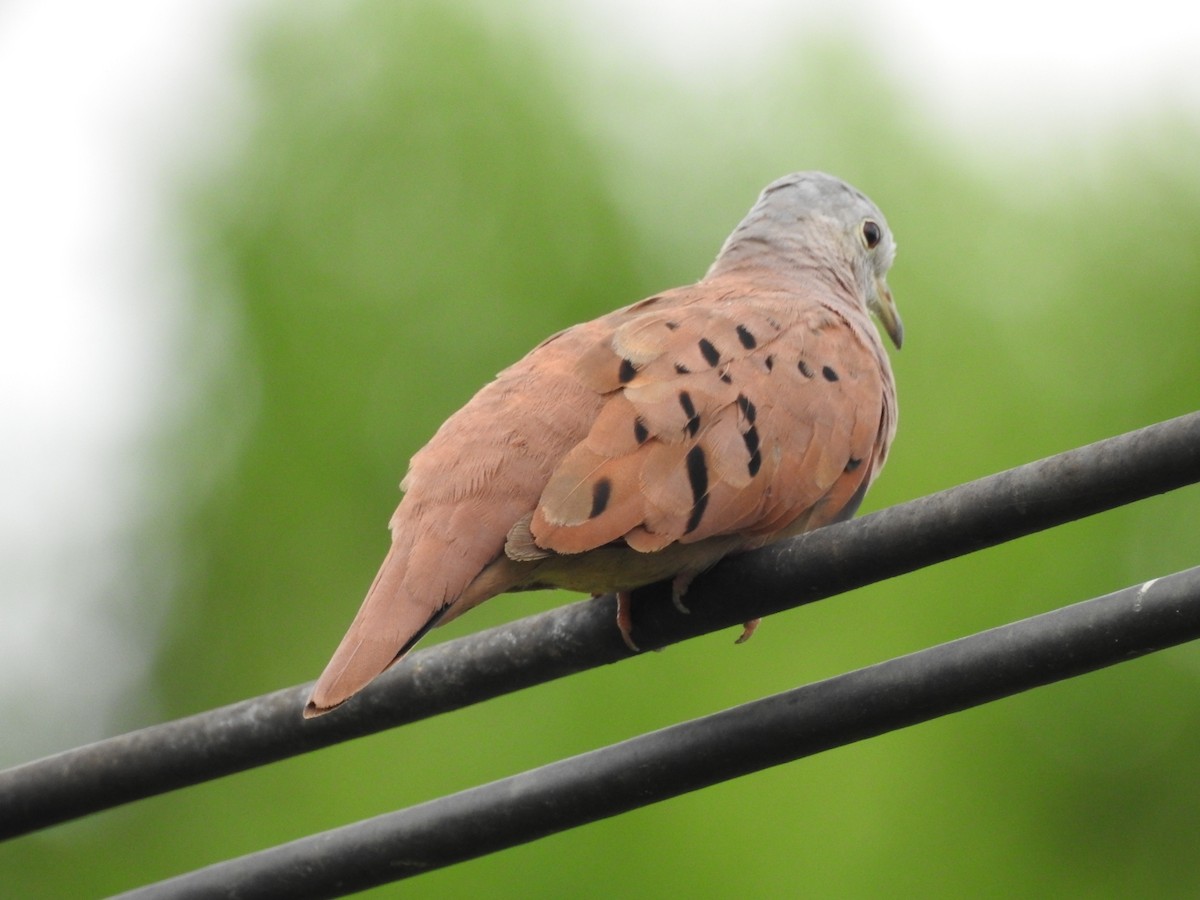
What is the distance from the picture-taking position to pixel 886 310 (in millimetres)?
5688

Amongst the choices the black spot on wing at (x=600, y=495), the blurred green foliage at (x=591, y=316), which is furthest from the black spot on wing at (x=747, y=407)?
the blurred green foliage at (x=591, y=316)

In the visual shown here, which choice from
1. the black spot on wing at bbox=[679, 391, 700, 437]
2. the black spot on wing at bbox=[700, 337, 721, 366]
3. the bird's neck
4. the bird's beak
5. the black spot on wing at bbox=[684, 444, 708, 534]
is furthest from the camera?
the bird's beak

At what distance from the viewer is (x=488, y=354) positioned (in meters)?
11.2

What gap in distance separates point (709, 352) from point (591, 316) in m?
7.53

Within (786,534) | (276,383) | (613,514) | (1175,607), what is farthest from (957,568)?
(1175,607)

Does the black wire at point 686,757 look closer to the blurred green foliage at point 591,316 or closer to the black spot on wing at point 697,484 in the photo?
the black spot on wing at point 697,484

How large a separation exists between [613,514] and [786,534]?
2.31ft

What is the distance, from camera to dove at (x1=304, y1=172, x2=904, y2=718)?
322 centimetres

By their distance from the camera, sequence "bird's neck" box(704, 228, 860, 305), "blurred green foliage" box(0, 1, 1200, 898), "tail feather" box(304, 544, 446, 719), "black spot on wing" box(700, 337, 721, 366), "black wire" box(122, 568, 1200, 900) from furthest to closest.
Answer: "blurred green foliage" box(0, 1, 1200, 898) → "bird's neck" box(704, 228, 860, 305) → "black spot on wing" box(700, 337, 721, 366) → "tail feather" box(304, 544, 446, 719) → "black wire" box(122, 568, 1200, 900)

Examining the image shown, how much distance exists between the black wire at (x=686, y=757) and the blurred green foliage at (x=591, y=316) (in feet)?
18.6

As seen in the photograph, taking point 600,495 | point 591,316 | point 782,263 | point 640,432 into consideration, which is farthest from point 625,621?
point 591,316

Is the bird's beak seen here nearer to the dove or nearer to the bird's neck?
the bird's neck

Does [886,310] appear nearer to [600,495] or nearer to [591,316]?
[600,495]

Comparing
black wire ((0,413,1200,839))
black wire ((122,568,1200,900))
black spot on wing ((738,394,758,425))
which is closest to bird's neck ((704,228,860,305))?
black spot on wing ((738,394,758,425))
